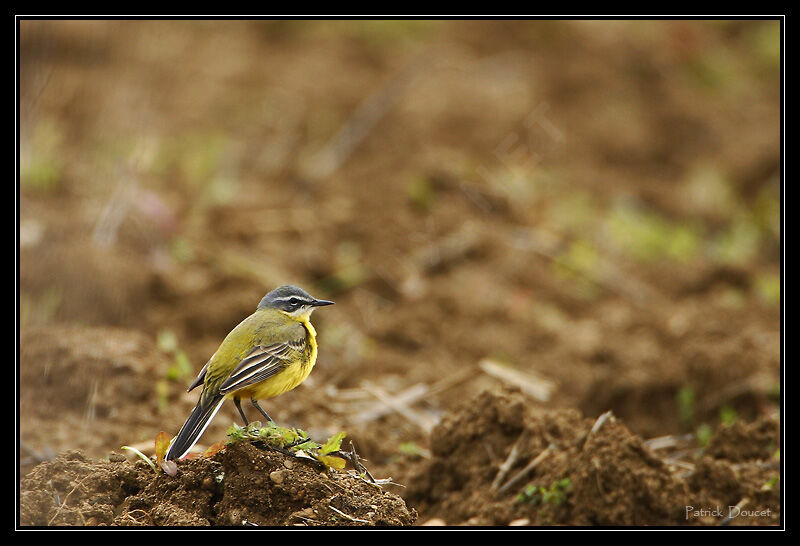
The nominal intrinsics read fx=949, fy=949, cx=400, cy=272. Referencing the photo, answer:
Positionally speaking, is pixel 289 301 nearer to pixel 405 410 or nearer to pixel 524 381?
pixel 405 410

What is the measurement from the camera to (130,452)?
4.91 metres

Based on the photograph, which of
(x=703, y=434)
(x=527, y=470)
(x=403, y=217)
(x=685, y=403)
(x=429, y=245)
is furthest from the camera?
(x=403, y=217)

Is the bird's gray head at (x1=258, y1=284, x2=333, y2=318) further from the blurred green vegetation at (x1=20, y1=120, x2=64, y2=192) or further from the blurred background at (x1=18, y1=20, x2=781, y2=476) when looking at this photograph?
the blurred green vegetation at (x1=20, y1=120, x2=64, y2=192)

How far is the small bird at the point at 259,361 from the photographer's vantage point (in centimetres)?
454

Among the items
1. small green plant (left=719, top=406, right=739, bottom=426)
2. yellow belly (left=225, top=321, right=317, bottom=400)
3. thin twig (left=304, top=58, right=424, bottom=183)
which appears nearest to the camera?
yellow belly (left=225, top=321, right=317, bottom=400)

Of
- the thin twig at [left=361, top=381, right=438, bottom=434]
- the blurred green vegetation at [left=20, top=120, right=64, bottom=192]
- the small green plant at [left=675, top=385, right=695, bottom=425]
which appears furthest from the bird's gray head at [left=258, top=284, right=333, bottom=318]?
the blurred green vegetation at [left=20, top=120, right=64, bottom=192]

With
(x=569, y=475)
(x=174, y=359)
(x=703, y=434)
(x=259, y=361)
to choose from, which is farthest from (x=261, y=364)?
(x=703, y=434)

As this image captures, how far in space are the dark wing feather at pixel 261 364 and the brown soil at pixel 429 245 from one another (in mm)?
397

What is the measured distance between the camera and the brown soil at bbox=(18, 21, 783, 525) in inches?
228

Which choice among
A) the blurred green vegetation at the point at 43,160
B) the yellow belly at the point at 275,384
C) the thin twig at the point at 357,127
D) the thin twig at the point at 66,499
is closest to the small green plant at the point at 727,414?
the yellow belly at the point at 275,384

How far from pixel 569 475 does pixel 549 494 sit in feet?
0.56

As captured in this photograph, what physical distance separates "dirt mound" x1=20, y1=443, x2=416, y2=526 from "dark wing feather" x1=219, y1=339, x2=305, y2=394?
308mm

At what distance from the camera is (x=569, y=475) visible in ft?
18.1
